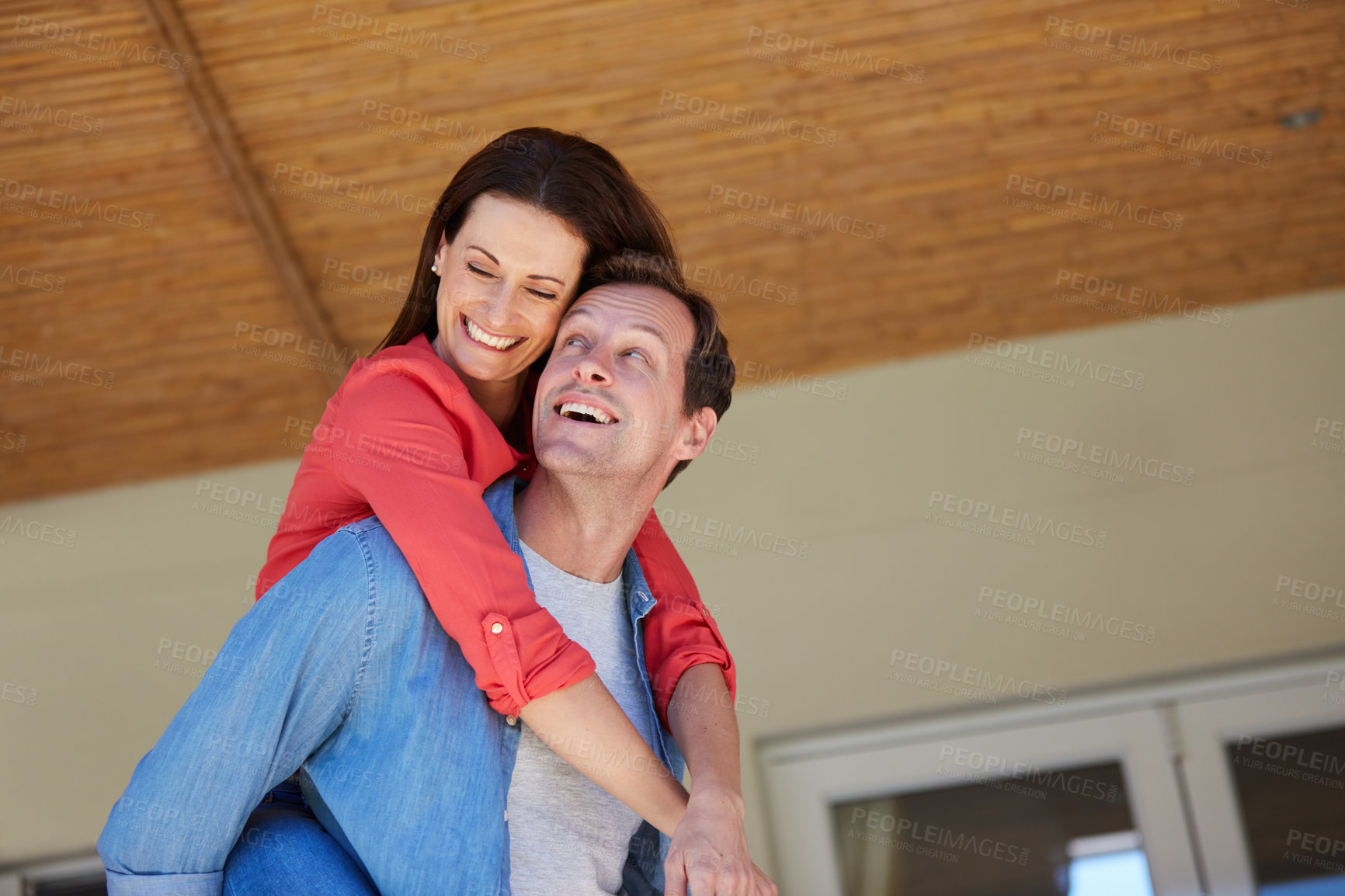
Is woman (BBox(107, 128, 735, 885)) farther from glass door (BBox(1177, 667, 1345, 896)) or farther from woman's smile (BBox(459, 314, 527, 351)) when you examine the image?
glass door (BBox(1177, 667, 1345, 896))

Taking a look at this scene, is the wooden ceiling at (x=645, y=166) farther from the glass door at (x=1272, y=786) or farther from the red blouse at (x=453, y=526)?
the red blouse at (x=453, y=526)

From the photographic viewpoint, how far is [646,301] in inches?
68.4

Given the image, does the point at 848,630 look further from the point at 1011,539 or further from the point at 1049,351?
the point at 1049,351

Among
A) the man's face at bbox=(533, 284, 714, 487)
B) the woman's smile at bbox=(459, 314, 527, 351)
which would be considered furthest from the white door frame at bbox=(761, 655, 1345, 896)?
the woman's smile at bbox=(459, 314, 527, 351)

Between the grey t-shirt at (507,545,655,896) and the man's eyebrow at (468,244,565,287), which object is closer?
the grey t-shirt at (507,545,655,896)

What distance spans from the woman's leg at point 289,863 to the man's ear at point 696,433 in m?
0.69

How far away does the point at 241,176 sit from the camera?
3965 millimetres

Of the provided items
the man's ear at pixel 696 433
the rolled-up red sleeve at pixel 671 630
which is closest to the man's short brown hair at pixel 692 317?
the man's ear at pixel 696 433

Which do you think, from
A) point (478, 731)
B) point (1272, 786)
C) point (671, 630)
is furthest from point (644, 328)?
point (1272, 786)

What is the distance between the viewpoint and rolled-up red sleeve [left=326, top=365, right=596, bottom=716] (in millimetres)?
1327

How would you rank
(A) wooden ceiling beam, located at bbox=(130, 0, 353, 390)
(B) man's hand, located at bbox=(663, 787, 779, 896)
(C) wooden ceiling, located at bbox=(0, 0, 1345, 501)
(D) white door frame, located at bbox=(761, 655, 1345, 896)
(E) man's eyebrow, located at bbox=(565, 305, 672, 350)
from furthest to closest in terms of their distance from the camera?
(D) white door frame, located at bbox=(761, 655, 1345, 896)
(C) wooden ceiling, located at bbox=(0, 0, 1345, 501)
(A) wooden ceiling beam, located at bbox=(130, 0, 353, 390)
(E) man's eyebrow, located at bbox=(565, 305, 672, 350)
(B) man's hand, located at bbox=(663, 787, 779, 896)

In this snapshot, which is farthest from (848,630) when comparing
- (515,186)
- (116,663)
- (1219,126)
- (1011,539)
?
(515,186)

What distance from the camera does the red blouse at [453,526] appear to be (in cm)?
133

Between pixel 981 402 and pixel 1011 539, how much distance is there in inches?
21.1
